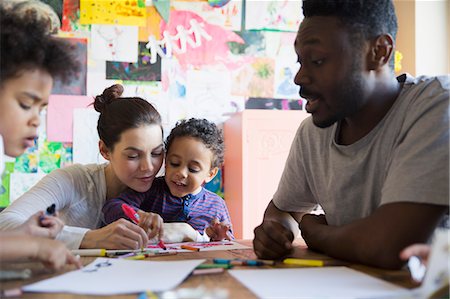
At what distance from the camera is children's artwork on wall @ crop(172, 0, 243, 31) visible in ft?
8.01

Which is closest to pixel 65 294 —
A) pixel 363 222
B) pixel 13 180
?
pixel 363 222

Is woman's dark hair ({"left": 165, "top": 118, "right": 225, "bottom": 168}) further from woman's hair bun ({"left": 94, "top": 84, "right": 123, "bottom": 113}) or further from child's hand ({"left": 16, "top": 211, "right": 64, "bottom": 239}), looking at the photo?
child's hand ({"left": 16, "top": 211, "right": 64, "bottom": 239})

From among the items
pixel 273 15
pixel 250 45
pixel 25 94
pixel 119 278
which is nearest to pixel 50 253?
pixel 119 278

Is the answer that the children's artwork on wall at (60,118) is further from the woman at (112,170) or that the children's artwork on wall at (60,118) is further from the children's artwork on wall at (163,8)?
the woman at (112,170)

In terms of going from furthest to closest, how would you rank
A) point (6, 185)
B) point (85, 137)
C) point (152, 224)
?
point (85, 137) < point (6, 185) < point (152, 224)

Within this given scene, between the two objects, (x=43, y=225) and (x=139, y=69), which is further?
(x=139, y=69)

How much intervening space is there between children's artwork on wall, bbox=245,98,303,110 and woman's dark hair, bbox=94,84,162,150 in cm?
109

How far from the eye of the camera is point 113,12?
2332 millimetres

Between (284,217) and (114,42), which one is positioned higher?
(114,42)

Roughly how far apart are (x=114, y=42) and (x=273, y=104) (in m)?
0.84

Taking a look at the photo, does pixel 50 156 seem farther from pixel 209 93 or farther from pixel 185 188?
pixel 185 188

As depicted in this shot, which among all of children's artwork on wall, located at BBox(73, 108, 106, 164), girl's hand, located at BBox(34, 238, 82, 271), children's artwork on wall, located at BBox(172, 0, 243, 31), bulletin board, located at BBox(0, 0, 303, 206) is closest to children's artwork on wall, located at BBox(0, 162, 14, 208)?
bulletin board, located at BBox(0, 0, 303, 206)

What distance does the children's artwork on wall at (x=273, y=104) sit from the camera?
2488 millimetres

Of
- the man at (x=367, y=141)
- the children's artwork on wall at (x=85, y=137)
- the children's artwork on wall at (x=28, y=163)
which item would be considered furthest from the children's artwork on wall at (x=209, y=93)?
the man at (x=367, y=141)
